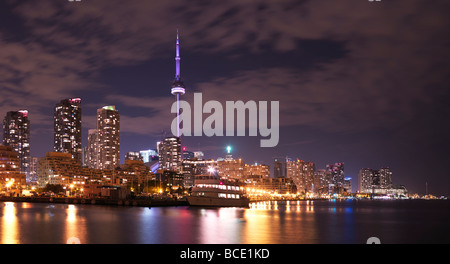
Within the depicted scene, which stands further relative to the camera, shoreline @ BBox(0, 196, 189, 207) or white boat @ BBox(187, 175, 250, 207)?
shoreline @ BBox(0, 196, 189, 207)

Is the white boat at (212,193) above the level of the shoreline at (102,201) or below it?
above

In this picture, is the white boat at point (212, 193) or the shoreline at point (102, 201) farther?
the shoreline at point (102, 201)

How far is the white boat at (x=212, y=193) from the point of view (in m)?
121

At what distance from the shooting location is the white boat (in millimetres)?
120938

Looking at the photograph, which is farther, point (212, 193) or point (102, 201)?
point (102, 201)

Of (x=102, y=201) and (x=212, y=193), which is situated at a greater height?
(x=212, y=193)

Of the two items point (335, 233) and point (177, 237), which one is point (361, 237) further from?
point (177, 237)

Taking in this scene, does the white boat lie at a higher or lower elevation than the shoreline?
higher

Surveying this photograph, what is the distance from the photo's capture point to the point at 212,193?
121 metres
